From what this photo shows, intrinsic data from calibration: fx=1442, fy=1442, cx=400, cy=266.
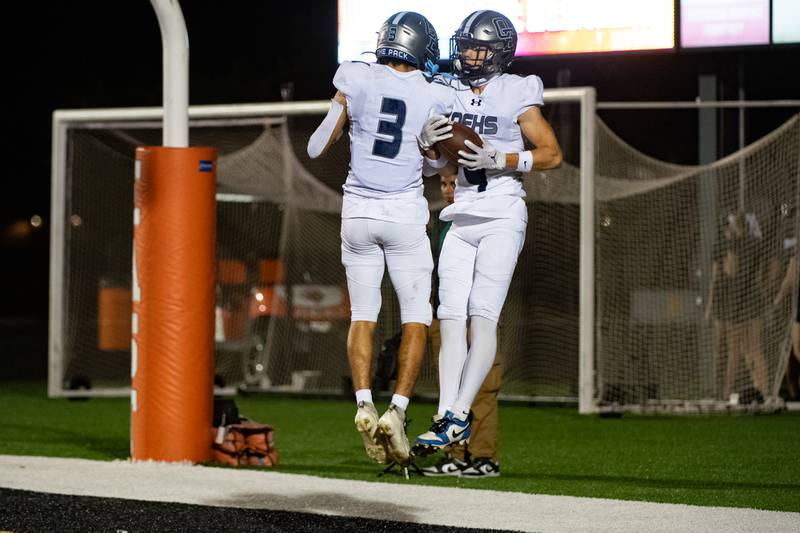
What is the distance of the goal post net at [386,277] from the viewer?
1457cm

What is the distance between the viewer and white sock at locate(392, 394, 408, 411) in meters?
6.97

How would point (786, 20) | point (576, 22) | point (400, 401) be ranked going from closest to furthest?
point (400, 401) → point (786, 20) → point (576, 22)

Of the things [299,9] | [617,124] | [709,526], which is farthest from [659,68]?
[709,526]

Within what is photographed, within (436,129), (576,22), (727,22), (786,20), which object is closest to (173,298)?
(436,129)

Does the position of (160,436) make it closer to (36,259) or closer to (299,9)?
(299,9)

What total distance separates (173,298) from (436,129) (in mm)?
4369

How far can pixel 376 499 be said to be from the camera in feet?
27.7

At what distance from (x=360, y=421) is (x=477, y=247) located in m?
1.05

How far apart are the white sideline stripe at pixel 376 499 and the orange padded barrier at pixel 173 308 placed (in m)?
0.32

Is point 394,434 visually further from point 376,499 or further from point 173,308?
point 173,308

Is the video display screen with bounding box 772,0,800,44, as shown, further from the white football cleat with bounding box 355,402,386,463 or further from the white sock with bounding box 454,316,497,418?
the white football cleat with bounding box 355,402,386,463

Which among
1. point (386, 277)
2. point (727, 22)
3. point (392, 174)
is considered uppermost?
point (727, 22)

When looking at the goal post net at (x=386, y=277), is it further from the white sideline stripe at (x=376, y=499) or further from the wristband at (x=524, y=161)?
the wristband at (x=524, y=161)

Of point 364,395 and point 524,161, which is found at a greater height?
point 524,161
